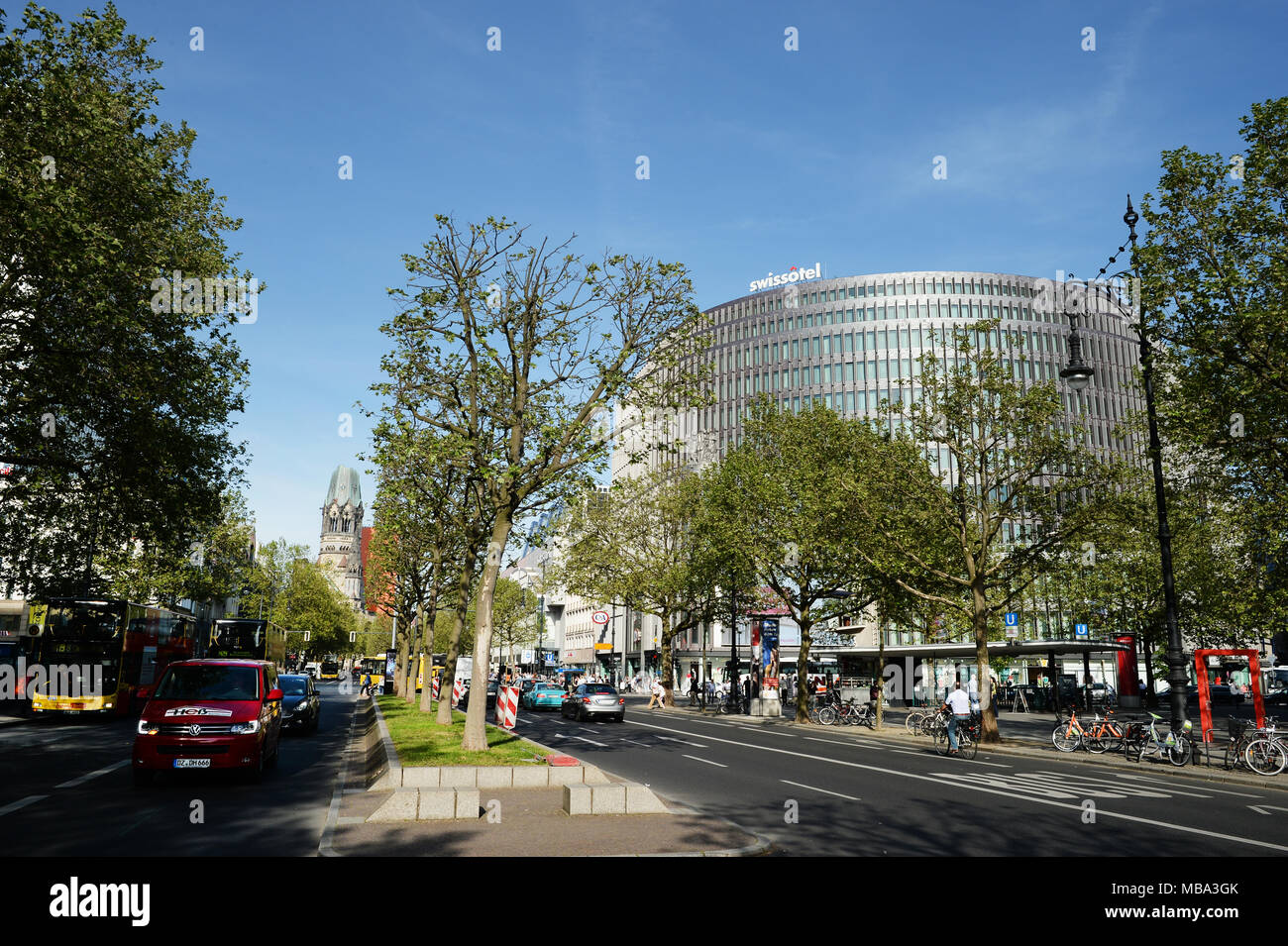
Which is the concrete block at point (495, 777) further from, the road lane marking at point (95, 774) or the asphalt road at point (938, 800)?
the road lane marking at point (95, 774)

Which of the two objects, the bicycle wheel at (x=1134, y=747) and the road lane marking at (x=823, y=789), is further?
the bicycle wheel at (x=1134, y=747)

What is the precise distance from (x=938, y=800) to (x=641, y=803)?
532 centimetres

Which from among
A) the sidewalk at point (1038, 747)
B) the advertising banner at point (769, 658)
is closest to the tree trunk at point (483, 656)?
the sidewalk at point (1038, 747)

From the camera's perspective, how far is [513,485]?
17844 mm

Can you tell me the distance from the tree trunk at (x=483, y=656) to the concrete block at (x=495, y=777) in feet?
9.99

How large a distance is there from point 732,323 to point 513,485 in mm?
85089

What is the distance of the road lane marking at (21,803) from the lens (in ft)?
35.9

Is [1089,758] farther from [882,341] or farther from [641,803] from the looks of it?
[882,341]

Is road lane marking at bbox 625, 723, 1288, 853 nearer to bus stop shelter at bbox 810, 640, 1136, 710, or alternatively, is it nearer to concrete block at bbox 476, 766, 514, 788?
concrete block at bbox 476, 766, 514, 788

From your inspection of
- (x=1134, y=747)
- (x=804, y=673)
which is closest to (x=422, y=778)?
(x=1134, y=747)

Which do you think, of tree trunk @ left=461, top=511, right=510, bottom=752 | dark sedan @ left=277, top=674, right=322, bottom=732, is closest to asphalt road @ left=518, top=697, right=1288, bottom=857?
tree trunk @ left=461, top=511, right=510, bottom=752

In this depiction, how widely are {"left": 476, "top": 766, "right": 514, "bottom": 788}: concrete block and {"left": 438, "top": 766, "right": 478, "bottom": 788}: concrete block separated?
1.19 feet

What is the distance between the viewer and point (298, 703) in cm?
2475
